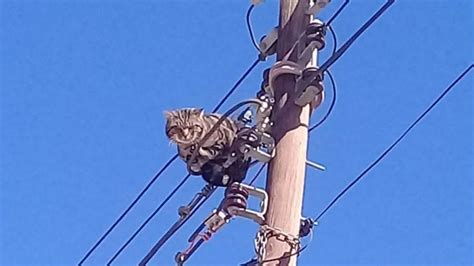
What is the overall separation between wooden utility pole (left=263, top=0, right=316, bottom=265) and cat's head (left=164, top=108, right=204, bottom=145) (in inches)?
16.6

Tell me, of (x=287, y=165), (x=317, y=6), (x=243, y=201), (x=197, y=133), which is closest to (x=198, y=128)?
(x=197, y=133)

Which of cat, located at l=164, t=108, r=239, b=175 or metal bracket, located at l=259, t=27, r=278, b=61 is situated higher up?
metal bracket, located at l=259, t=27, r=278, b=61

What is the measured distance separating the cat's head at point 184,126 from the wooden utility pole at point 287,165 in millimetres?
→ 421

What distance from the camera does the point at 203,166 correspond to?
4949mm

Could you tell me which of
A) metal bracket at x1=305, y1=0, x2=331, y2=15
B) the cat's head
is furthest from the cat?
metal bracket at x1=305, y1=0, x2=331, y2=15

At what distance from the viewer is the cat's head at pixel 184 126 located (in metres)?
4.91

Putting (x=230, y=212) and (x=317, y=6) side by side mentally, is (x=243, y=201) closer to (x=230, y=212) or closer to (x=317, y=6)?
(x=230, y=212)

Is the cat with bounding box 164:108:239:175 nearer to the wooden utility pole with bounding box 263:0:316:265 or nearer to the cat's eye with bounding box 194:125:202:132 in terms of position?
the cat's eye with bounding box 194:125:202:132

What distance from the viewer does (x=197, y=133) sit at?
4934mm

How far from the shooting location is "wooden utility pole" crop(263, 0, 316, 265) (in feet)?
14.6

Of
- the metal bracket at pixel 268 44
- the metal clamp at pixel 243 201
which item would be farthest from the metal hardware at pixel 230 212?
the metal bracket at pixel 268 44

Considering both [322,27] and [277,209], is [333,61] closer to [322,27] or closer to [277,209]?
[322,27]

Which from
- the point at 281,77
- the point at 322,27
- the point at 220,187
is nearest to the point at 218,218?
the point at 220,187

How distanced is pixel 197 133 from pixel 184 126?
7 cm
